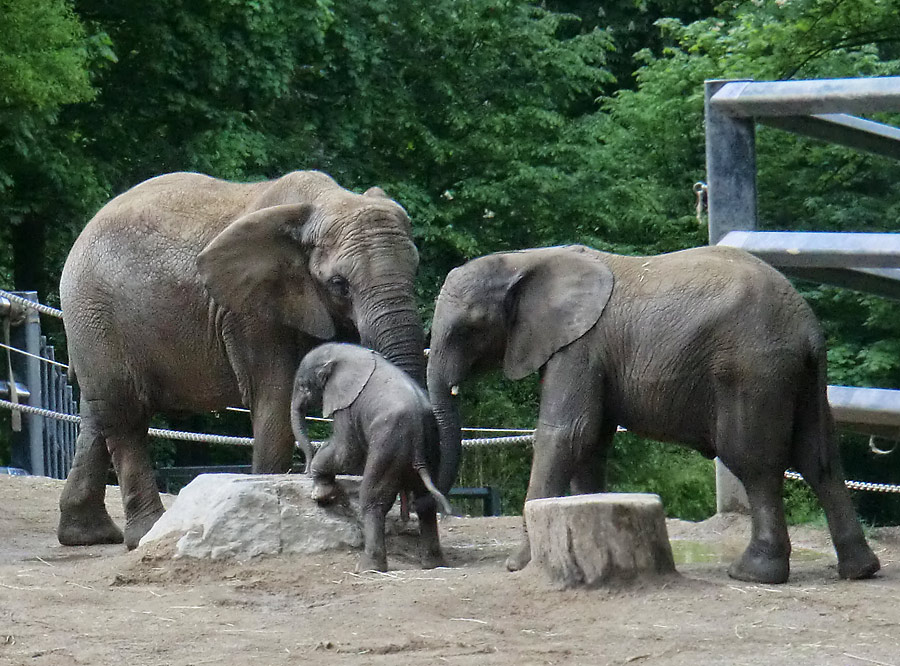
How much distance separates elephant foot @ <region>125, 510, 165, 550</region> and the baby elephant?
4.75ft

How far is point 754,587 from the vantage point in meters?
6.33

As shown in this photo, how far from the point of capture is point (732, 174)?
816 centimetres

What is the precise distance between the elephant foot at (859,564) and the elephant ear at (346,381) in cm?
221

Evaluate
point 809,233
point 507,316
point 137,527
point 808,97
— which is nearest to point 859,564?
point 809,233

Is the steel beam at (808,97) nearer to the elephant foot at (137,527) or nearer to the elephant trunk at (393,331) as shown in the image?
the elephant trunk at (393,331)

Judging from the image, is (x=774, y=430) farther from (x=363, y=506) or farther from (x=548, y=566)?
(x=363, y=506)

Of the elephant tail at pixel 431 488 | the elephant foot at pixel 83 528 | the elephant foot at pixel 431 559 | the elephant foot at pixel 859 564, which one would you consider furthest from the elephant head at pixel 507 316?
the elephant foot at pixel 83 528

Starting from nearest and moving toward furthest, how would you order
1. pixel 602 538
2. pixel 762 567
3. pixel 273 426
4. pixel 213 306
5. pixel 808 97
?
1. pixel 602 538
2. pixel 762 567
3. pixel 808 97
4. pixel 273 426
5. pixel 213 306

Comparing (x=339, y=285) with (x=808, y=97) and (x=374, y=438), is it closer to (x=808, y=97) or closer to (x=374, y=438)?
(x=374, y=438)

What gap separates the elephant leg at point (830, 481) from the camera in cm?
671

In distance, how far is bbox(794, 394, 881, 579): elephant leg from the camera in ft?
22.0

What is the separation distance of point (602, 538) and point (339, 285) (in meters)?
2.32

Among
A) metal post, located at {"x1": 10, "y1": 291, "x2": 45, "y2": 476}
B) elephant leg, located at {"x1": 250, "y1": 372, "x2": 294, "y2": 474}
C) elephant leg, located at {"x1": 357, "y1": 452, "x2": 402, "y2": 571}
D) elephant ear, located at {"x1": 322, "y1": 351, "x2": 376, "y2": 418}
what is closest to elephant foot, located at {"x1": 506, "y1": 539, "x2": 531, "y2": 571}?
elephant leg, located at {"x1": 357, "y1": 452, "x2": 402, "y2": 571}

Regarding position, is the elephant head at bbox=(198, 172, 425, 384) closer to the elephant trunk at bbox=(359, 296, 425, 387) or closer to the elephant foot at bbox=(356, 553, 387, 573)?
the elephant trunk at bbox=(359, 296, 425, 387)
